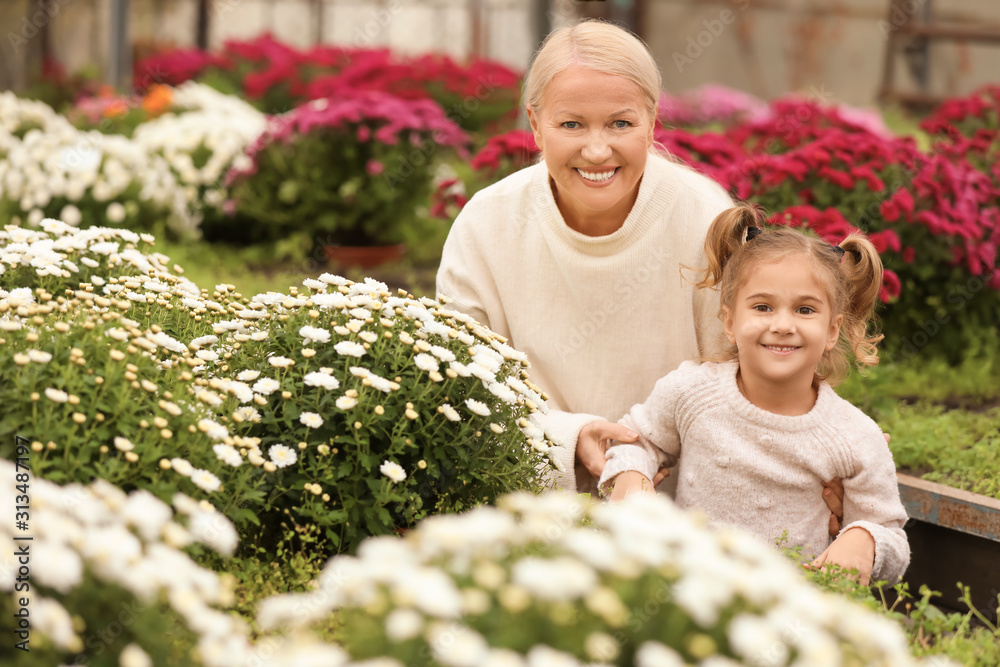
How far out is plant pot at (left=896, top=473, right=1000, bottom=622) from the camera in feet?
9.98

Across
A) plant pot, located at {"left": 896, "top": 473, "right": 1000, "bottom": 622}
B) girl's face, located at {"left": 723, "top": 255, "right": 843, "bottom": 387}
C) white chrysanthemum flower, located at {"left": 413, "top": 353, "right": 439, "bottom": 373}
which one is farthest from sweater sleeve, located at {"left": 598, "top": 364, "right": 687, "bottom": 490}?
plant pot, located at {"left": 896, "top": 473, "right": 1000, "bottom": 622}

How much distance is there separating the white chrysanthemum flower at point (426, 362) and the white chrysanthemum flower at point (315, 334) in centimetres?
23

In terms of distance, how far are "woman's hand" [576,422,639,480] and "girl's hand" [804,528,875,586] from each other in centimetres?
61

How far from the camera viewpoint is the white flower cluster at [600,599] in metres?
1.36

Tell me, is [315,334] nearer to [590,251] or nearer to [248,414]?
[248,414]

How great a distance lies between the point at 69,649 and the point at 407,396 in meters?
1.04

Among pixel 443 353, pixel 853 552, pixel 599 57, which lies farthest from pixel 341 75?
pixel 853 552

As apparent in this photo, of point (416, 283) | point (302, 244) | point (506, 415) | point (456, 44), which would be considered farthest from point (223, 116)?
point (456, 44)

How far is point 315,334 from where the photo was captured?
239cm

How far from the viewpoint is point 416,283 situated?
5766mm

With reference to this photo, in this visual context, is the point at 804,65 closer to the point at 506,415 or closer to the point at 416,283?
the point at 416,283

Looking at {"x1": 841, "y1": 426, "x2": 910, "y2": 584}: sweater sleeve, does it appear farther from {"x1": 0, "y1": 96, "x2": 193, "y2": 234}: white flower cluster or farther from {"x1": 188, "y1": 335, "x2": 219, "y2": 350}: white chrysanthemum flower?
{"x1": 0, "y1": 96, "x2": 193, "y2": 234}: white flower cluster

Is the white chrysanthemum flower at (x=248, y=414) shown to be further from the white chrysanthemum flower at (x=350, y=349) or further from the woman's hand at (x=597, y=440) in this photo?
the woman's hand at (x=597, y=440)

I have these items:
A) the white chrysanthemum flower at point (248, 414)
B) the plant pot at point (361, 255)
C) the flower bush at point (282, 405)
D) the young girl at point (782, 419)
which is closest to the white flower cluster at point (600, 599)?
the flower bush at point (282, 405)
